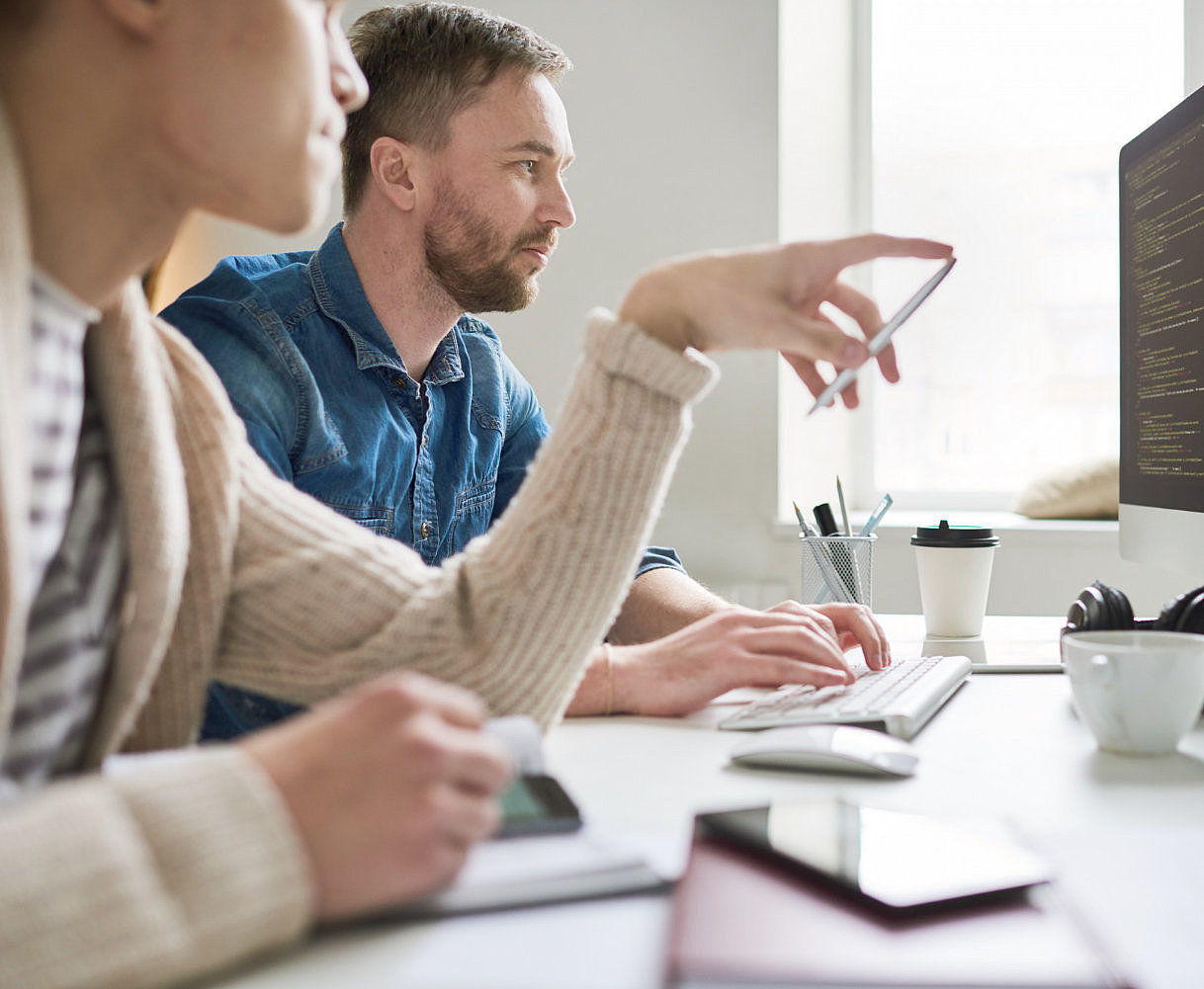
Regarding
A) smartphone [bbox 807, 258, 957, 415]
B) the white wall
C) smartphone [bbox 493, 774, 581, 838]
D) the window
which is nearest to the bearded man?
smartphone [bbox 807, 258, 957, 415]

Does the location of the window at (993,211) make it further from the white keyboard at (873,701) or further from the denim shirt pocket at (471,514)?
the white keyboard at (873,701)

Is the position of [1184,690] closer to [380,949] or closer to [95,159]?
[380,949]

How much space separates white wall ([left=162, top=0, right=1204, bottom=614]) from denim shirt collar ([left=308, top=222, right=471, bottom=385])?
1015mm

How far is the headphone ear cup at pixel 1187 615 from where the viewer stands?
3.11 feet

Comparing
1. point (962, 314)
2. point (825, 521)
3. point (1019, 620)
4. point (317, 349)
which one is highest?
point (962, 314)

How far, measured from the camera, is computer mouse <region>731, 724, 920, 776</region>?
0.71 metres

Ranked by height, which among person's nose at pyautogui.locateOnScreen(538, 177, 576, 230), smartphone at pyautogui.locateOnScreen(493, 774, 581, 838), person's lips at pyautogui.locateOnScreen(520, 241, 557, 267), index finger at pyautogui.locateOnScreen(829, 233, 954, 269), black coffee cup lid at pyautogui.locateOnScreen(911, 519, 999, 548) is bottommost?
smartphone at pyautogui.locateOnScreen(493, 774, 581, 838)

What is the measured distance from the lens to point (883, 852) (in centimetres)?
51

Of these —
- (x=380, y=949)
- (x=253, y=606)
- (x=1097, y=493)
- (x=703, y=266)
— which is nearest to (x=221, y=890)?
(x=380, y=949)

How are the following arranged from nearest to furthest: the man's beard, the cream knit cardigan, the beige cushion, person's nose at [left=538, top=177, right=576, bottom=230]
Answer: the cream knit cardigan < the man's beard < person's nose at [left=538, top=177, right=576, bottom=230] < the beige cushion

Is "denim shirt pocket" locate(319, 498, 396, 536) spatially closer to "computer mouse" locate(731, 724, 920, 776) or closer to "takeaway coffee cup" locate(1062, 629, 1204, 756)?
"computer mouse" locate(731, 724, 920, 776)

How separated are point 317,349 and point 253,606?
0.65m

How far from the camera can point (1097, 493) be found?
2.32 meters

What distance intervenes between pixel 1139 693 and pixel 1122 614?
0.91ft
